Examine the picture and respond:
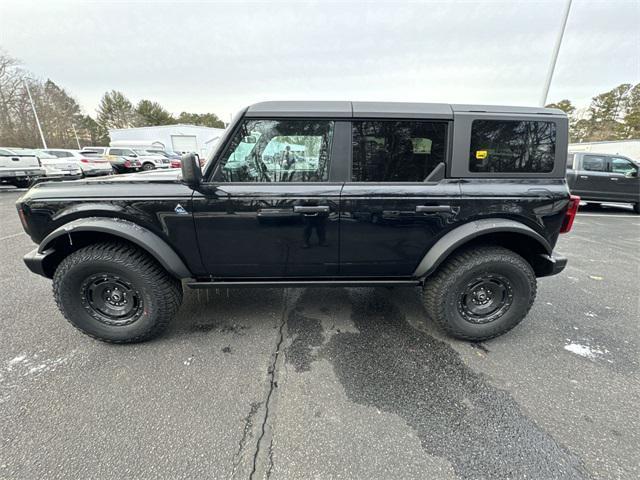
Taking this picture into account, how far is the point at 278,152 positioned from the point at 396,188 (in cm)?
96

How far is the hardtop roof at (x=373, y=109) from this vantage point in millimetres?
2186

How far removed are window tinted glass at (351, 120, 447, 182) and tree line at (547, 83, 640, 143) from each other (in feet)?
140

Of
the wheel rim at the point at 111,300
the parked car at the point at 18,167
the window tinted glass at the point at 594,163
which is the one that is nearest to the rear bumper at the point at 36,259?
the wheel rim at the point at 111,300

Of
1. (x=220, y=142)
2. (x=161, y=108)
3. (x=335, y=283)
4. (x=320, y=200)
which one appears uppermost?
(x=161, y=108)

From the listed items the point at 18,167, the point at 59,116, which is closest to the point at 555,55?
the point at 18,167

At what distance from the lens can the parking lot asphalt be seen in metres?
1.51

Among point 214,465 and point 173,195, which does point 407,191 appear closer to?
point 173,195

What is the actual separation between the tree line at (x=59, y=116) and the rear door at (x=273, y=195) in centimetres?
4166

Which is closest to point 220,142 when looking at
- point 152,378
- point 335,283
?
point 335,283

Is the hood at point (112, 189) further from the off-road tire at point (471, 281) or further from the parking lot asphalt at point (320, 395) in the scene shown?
the off-road tire at point (471, 281)

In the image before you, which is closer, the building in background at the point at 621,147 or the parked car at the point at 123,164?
the parked car at the point at 123,164

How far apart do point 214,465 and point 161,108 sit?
72122 mm

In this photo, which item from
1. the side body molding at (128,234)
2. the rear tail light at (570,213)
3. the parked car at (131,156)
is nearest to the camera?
the side body molding at (128,234)

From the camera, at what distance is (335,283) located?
2.43 metres
